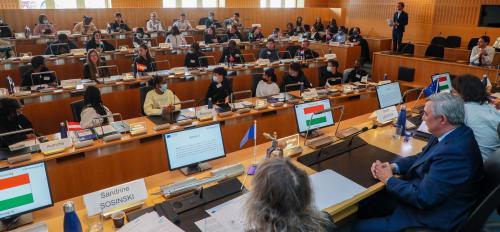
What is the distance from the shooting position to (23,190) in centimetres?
188

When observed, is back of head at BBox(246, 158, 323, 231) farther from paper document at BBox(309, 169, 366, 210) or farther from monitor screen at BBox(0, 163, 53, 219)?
monitor screen at BBox(0, 163, 53, 219)

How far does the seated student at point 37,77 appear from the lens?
193 inches

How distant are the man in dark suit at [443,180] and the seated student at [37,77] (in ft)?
15.2

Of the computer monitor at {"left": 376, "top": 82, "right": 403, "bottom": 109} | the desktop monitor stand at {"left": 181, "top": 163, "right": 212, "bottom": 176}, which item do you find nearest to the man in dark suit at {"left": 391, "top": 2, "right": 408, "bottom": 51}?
the computer monitor at {"left": 376, "top": 82, "right": 403, "bottom": 109}

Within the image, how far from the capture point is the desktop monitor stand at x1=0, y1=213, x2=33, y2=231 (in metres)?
1.87

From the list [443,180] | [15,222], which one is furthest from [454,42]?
[15,222]

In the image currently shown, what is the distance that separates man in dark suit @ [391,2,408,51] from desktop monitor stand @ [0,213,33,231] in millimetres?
9305

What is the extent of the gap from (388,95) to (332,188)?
210 cm

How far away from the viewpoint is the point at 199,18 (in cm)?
1222

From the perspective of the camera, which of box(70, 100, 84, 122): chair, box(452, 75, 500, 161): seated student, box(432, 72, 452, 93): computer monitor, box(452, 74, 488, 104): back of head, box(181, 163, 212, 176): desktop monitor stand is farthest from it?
box(432, 72, 452, 93): computer monitor

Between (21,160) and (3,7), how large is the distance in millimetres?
9832

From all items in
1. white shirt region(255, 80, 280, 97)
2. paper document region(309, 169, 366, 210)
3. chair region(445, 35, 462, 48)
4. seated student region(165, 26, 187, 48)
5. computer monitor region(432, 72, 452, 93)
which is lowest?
paper document region(309, 169, 366, 210)

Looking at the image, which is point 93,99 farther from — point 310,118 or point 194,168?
point 310,118

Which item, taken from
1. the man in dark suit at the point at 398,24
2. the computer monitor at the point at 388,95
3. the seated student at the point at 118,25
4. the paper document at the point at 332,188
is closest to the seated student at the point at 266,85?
the computer monitor at the point at 388,95
